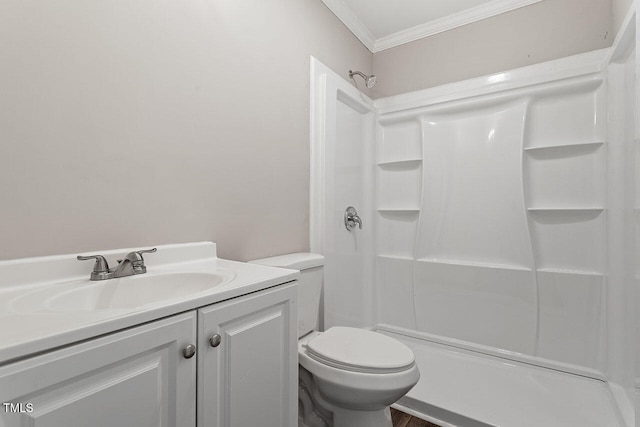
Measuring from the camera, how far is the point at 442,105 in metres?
2.16

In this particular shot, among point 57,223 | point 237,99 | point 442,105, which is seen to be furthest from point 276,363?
point 442,105

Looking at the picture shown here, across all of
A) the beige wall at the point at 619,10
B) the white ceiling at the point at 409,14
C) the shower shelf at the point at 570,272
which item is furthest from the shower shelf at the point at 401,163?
the beige wall at the point at 619,10

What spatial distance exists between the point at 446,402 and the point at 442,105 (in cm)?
184

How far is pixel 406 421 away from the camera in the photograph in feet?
4.95

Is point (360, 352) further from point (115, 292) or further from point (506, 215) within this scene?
point (506, 215)

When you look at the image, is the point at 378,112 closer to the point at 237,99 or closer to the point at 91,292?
the point at 237,99

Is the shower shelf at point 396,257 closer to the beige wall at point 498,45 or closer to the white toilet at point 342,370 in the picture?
the white toilet at point 342,370

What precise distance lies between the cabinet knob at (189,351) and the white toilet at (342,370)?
658 mm

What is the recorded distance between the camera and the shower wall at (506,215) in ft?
5.67

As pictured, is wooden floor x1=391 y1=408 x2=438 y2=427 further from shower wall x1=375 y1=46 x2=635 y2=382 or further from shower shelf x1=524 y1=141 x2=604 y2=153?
shower shelf x1=524 y1=141 x2=604 y2=153

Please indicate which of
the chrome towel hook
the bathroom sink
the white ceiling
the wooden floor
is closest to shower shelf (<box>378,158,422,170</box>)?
the chrome towel hook

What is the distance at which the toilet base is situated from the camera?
1.23 meters

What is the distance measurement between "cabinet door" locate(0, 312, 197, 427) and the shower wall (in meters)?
1.92

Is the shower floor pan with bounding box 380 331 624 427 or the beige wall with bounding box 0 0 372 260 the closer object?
the beige wall with bounding box 0 0 372 260
